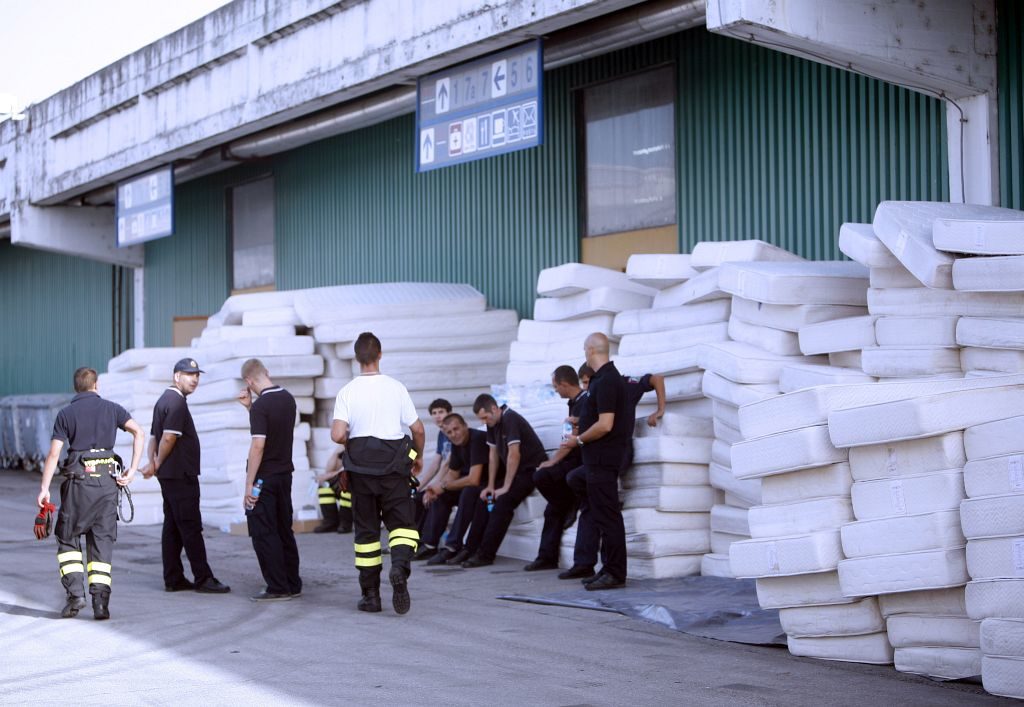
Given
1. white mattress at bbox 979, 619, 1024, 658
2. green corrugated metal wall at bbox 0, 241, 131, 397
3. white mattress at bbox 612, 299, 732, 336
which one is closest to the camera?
white mattress at bbox 979, 619, 1024, 658

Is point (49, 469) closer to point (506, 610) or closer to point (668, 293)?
point (506, 610)

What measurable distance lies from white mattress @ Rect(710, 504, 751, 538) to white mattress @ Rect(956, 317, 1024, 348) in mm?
2406

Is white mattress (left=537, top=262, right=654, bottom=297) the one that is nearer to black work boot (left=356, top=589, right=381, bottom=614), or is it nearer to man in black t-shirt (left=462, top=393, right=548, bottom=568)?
man in black t-shirt (left=462, top=393, right=548, bottom=568)

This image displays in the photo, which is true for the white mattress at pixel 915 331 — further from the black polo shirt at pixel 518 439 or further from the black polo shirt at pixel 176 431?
the black polo shirt at pixel 176 431

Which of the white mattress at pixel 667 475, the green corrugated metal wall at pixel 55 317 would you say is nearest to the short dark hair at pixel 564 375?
the white mattress at pixel 667 475

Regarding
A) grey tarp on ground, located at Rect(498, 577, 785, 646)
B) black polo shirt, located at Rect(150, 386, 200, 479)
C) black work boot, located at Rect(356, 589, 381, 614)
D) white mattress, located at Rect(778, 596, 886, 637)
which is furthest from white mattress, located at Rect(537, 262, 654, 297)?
white mattress, located at Rect(778, 596, 886, 637)

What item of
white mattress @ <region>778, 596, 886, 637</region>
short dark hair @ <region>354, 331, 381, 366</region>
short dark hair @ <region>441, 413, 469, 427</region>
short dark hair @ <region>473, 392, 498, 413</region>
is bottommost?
white mattress @ <region>778, 596, 886, 637</region>

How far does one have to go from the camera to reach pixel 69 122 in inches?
891

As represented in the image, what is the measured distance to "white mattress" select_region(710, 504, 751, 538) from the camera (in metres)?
10.2

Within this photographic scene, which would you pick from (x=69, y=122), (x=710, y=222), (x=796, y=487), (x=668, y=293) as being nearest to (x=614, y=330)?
(x=668, y=293)

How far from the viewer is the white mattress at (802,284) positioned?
9.93 m

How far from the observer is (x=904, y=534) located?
678 centimetres

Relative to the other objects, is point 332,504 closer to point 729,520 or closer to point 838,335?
Result: point 729,520

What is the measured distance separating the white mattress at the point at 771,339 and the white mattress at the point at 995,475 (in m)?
3.48
